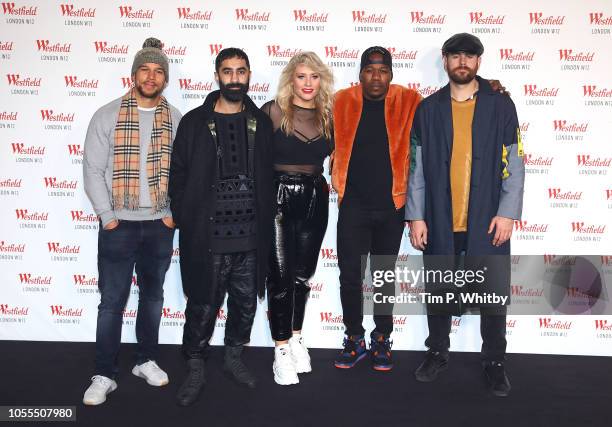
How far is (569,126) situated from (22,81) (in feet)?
13.5

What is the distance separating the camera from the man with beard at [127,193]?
9.98ft

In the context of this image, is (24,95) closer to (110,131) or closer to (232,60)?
(110,131)

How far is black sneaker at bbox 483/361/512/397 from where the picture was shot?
3.13 metres

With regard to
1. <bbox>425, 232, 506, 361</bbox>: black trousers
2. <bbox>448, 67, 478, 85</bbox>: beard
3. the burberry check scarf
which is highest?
<bbox>448, 67, 478, 85</bbox>: beard

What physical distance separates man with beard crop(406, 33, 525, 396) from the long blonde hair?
1.87 feet

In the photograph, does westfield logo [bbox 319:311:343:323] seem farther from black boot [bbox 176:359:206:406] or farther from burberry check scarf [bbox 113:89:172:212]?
burberry check scarf [bbox 113:89:172:212]

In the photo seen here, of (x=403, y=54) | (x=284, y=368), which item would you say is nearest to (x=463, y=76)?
(x=403, y=54)

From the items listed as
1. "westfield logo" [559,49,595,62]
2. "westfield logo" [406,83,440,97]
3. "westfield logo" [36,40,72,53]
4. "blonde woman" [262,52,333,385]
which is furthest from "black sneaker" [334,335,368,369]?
"westfield logo" [36,40,72,53]

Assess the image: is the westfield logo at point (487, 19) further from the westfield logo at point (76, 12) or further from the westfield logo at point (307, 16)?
the westfield logo at point (76, 12)

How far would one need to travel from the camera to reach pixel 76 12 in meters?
3.94

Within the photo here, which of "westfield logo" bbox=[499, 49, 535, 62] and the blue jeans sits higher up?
"westfield logo" bbox=[499, 49, 535, 62]

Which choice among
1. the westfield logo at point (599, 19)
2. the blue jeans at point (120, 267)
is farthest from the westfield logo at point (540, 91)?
the blue jeans at point (120, 267)

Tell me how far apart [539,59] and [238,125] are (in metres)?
2.34

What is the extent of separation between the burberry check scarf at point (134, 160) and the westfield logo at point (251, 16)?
119cm
